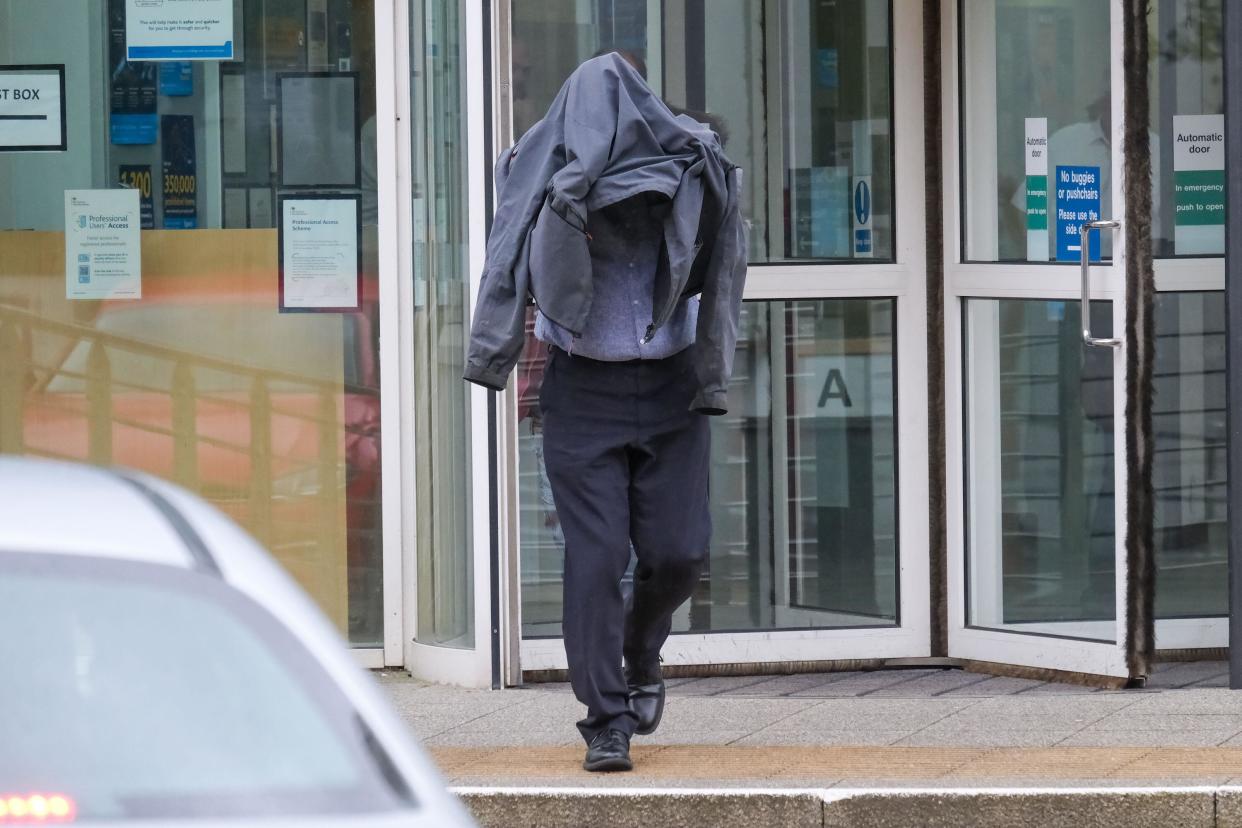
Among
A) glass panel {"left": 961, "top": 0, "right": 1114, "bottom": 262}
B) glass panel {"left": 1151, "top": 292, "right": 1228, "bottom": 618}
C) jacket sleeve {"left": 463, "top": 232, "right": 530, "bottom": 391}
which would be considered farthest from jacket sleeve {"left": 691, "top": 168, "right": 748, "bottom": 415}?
glass panel {"left": 1151, "top": 292, "right": 1228, "bottom": 618}

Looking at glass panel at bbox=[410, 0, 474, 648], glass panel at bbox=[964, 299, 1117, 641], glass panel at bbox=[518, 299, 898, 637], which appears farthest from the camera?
glass panel at bbox=[518, 299, 898, 637]

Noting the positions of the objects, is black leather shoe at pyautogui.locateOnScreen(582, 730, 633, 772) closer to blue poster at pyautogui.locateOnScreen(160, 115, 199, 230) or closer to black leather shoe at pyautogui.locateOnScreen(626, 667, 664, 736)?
black leather shoe at pyautogui.locateOnScreen(626, 667, 664, 736)

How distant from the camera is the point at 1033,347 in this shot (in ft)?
22.5

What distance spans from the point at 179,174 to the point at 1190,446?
390 centimetres

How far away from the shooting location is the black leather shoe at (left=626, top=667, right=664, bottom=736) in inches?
205

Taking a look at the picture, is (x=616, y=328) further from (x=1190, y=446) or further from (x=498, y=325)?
(x=1190, y=446)

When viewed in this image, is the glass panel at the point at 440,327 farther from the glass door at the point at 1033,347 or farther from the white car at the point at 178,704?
the white car at the point at 178,704

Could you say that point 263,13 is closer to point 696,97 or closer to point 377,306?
point 377,306

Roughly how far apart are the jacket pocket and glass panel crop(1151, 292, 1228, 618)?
3.37 meters

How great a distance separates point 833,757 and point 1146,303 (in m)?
2.05

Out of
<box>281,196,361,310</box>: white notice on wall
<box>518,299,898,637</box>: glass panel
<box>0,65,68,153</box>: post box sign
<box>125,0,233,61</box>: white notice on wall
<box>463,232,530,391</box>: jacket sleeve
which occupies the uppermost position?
<box>125,0,233,61</box>: white notice on wall

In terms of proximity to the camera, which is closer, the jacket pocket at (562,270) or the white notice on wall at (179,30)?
the jacket pocket at (562,270)

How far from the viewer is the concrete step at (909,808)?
187 inches

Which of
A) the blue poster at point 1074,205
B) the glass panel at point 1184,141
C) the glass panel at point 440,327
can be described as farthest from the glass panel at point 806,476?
the glass panel at point 1184,141
